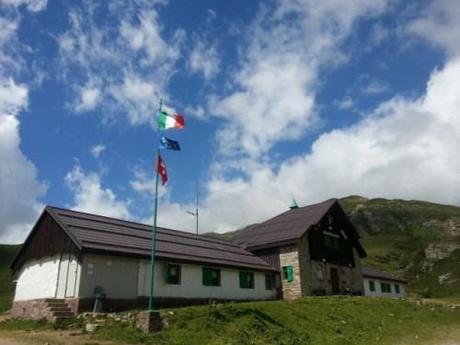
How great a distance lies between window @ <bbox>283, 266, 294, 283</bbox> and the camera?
116 feet

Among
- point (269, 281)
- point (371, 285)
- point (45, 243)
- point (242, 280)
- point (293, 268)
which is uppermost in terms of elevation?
point (45, 243)

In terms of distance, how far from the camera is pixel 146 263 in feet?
85.8

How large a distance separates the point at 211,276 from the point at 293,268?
26.3 feet

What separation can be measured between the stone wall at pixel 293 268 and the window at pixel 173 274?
10.9m

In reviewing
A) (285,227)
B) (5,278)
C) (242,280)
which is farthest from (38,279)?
(5,278)

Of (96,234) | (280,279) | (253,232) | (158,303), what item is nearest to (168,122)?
(96,234)

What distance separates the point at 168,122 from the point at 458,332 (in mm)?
18125

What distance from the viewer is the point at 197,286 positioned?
2908 cm

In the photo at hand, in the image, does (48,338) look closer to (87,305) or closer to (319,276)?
(87,305)

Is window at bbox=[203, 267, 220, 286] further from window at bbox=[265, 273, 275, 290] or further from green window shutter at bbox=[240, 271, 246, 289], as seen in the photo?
window at bbox=[265, 273, 275, 290]

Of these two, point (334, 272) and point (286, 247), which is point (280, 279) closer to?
point (286, 247)

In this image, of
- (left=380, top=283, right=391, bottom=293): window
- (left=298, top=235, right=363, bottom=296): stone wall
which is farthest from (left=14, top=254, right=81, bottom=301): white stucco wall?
(left=380, top=283, right=391, bottom=293): window

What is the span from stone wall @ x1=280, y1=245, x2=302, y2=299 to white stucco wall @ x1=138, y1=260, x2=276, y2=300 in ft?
3.53

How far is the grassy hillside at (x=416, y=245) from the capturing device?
8831 centimetres
